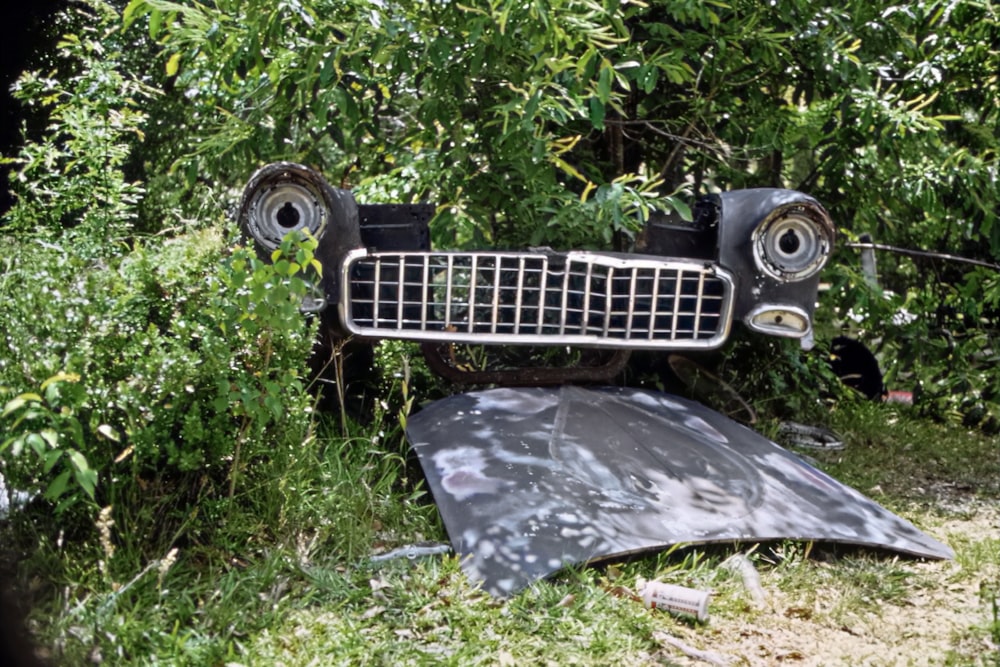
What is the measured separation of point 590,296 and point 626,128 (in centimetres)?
Result: 153

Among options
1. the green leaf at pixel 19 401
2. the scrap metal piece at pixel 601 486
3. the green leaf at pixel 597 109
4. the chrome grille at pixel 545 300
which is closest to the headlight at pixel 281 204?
the chrome grille at pixel 545 300

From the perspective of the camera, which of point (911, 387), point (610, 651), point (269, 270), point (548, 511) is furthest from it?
point (911, 387)

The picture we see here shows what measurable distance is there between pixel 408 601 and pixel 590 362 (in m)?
1.86

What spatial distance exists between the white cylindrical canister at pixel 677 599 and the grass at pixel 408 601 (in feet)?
0.12

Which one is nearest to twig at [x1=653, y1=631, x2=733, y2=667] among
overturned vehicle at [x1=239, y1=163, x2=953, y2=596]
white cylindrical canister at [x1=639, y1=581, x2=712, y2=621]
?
white cylindrical canister at [x1=639, y1=581, x2=712, y2=621]

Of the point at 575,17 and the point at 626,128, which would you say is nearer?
the point at 575,17

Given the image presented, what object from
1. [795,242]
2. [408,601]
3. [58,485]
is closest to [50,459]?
[58,485]

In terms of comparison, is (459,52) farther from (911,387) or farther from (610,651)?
(911,387)

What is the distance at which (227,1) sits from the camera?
3.79 meters

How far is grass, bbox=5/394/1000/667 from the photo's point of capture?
2.40 m

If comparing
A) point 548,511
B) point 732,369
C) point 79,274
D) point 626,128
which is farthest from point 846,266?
point 79,274

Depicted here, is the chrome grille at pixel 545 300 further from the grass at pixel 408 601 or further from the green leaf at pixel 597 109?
the grass at pixel 408 601

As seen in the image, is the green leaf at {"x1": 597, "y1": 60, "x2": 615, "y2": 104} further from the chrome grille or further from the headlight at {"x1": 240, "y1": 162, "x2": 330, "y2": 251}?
the headlight at {"x1": 240, "y1": 162, "x2": 330, "y2": 251}

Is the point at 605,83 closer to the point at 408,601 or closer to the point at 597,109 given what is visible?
the point at 597,109
